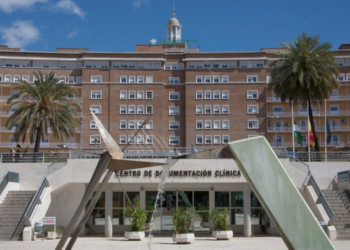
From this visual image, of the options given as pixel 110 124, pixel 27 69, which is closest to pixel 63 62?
pixel 27 69

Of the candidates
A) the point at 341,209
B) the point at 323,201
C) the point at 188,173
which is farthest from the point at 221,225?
the point at 341,209

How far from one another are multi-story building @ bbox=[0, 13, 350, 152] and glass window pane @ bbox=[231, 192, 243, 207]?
1573 inches

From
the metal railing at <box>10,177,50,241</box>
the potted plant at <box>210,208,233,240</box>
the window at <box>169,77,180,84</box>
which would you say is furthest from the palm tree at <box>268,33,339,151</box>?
the window at <box>169,77,180,84</box>

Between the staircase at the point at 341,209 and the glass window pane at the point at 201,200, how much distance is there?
8.34 meters

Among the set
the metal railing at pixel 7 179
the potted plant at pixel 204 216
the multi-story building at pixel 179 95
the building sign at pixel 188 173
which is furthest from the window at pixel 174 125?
the metal railing at pixel 7 179

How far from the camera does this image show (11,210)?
95.0 feet

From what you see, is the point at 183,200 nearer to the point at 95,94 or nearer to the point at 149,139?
the point at 149,139

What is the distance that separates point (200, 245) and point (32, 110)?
73.5 ft

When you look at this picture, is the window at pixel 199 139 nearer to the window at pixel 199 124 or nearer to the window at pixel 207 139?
the window at pixel 207 139

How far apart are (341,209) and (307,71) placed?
16221 millimetres

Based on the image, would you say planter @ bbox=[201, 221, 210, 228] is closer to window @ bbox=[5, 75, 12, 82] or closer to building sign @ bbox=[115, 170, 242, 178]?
building sign @ bbox=[115, 170, 242, 178]

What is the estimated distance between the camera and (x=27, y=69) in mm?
76062

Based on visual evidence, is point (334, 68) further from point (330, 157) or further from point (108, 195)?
point (108, 195)

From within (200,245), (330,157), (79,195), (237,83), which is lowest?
(200,245)
